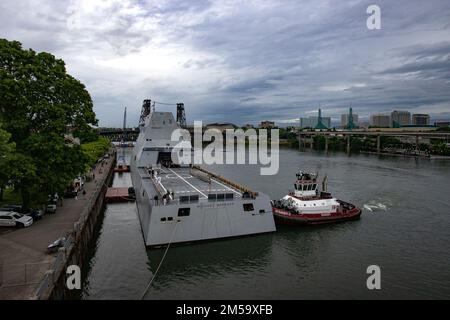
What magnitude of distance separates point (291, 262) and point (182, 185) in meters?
13.4

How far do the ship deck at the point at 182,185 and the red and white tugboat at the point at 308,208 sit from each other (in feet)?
15.7

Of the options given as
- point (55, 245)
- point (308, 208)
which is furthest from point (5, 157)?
point (308, 208)

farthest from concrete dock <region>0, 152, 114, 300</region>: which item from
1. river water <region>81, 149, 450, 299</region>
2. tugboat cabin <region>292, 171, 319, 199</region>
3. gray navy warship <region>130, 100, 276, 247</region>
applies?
tugboat cabin <region>292, 171, 319, 199</region>

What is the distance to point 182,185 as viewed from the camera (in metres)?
32.6

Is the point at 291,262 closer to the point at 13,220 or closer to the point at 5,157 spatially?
the point at 5,157

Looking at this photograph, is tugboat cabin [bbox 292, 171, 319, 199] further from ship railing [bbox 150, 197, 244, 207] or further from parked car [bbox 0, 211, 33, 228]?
parked car [bbox 0, 211, 33, 228]

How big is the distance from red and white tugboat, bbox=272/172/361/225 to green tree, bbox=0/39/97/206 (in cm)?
1704

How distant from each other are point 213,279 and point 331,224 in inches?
587

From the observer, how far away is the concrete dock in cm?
1451

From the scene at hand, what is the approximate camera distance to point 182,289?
18922mm
